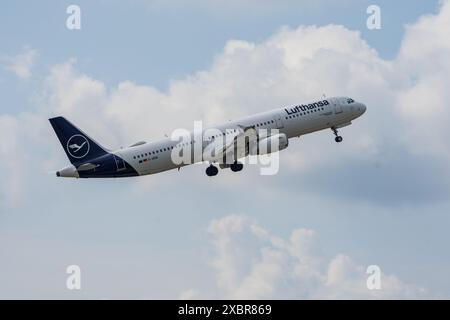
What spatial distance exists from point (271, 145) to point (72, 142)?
76.3 ft

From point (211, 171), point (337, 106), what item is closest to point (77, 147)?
point (211, 171)

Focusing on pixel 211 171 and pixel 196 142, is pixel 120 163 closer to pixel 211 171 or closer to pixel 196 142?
pixel 196 142

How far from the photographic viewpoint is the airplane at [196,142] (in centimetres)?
8600

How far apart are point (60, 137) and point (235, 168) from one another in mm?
21609

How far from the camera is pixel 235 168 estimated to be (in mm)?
92312

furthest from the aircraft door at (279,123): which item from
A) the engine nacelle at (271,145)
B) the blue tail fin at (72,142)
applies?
the blue tail fin at (72,142)

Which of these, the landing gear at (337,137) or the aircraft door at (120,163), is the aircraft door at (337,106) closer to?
the landing gear at (337,137)

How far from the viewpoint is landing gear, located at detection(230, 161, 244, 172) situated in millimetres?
92125

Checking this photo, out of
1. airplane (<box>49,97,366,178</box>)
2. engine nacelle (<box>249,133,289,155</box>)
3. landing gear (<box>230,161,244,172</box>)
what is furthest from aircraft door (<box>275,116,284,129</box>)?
landing gear (<box>230,161,244,172</box>)

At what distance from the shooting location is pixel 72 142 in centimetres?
8600

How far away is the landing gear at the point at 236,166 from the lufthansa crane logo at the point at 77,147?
1800 centimetres
